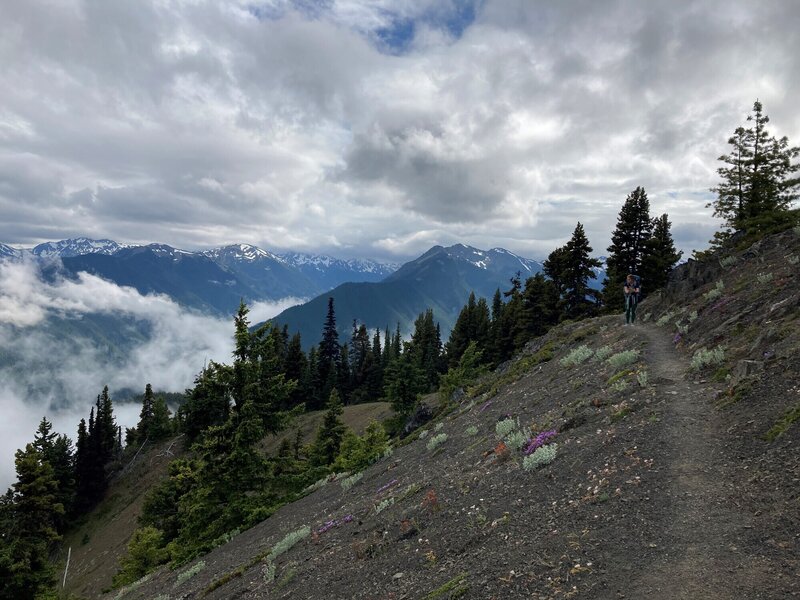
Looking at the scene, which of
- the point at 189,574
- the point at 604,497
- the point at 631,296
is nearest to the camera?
the point at 604,497

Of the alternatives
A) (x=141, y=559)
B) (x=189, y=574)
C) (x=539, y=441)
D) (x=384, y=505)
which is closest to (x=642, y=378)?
(x=539, y=441)

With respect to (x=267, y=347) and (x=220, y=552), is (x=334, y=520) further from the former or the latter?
(x=267, y=347)

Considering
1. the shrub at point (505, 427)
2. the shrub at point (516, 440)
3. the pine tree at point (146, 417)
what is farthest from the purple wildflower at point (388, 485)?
the pine tree at point (146, 417)

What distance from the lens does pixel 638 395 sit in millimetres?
12742

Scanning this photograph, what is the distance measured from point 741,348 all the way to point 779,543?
8.75 m

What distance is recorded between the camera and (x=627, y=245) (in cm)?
4709

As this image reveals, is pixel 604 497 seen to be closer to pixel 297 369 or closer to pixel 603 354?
pixel 603 354

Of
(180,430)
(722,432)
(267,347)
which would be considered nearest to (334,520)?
(722,432)

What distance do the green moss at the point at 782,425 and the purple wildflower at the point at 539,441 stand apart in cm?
499

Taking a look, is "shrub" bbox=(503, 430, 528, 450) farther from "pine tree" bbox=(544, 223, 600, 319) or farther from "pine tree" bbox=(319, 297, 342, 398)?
"pine tree" bbox=(319, 297, 342, 398)

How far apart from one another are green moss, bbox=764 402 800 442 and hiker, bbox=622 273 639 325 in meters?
16.4

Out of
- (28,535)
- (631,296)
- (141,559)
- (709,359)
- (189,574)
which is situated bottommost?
(141,559)

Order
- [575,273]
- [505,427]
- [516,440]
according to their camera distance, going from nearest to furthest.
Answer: [516,440]
[505,427]
[575,273]

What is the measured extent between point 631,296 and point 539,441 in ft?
52.9
